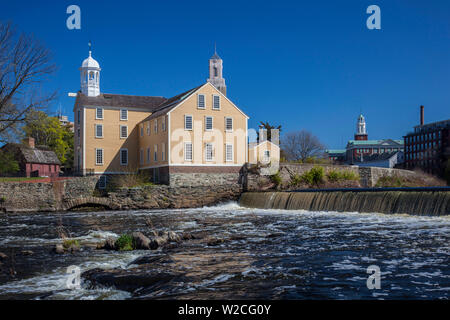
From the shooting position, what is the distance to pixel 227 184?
38844mm

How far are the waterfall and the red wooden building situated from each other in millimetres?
31226

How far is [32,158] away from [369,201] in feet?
139

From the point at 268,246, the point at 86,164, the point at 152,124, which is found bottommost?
the point at 268,246

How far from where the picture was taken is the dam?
1917 cm

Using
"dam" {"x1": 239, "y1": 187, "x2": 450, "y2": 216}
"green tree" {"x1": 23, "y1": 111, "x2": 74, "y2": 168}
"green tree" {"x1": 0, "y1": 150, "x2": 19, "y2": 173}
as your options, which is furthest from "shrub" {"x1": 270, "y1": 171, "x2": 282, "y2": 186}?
"green tree" {"x1": 23, "y1": 111, "x2": 74, "y2": 168}

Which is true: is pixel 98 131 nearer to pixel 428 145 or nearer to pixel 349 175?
pixel 349 175

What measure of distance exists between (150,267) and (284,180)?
31325mm

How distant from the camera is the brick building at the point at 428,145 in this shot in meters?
93.8

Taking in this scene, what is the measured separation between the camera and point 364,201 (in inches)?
910

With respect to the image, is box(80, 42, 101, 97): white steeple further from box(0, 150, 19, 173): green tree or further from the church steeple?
the church steeple

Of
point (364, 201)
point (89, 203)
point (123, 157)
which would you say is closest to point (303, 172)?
point (364, 201)
